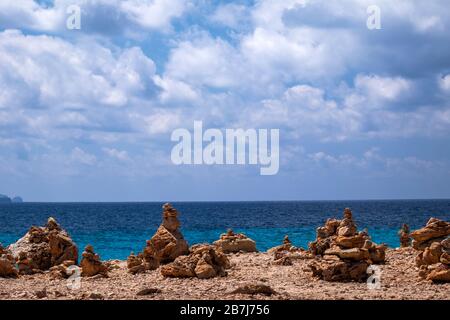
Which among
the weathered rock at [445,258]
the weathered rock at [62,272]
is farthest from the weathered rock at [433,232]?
the weathered rock at [62,272]

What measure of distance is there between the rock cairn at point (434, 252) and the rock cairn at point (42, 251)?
1466 cm

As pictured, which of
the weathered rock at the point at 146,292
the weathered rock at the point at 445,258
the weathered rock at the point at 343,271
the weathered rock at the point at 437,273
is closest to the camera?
the weathered rock at the point at 146,292

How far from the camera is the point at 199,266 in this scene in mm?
21141

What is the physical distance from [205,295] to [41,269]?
12.3 meters

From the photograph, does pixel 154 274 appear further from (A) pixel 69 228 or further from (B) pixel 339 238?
(A) pixel 69 228

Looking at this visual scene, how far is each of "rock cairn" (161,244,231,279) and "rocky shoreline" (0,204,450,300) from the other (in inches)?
1.5

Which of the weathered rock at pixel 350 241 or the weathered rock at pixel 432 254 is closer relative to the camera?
the weathered rock at pixel 432 254

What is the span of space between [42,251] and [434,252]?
1696 cm

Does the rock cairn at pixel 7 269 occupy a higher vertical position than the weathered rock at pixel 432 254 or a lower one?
lower

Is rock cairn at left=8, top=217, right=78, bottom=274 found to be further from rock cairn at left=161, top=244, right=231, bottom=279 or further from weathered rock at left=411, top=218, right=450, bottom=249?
weathered rock at left=411, top=218, right=450, bottom=249

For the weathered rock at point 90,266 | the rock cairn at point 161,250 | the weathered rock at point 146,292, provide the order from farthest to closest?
1. the rock cairn at point 161,250
2. the weathered rock at point 90,266
3. the weathered rock at point 146,292

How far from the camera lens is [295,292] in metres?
17.6

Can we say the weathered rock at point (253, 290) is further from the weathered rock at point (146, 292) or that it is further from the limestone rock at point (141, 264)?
the limestone rock at point (141, 264)

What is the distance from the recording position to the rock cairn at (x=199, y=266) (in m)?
20.9
